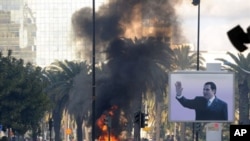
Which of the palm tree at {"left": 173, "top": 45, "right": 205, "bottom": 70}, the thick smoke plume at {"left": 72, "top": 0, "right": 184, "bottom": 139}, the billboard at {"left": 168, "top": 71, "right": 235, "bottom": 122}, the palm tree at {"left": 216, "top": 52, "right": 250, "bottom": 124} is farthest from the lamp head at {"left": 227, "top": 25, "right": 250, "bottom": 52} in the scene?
the palm tree at {"left": 173, "top": 45, "right": 205, "bottom": 70}

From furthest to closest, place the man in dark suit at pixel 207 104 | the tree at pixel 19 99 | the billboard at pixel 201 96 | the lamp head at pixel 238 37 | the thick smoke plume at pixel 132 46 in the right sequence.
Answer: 1. the thick smoke plume at pixel 132 46
2. the tree at pixel 19 99
3. the man in dark suit at pixel 207 104
4. the billboard at pixel 201 96
5. the lamp head at pixel 238 37

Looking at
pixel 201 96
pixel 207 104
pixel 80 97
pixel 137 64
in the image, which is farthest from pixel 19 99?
pixel 80 97

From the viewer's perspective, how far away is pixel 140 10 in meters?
93.9

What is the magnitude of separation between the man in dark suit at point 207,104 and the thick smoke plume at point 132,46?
14785mm

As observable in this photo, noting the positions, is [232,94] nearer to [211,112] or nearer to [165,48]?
[211,112]

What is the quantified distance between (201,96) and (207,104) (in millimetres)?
818

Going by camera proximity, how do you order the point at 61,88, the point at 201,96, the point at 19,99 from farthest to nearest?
the point at 61,88
the point at 19,99
the point at 201,96

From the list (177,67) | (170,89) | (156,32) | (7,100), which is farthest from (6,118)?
(177,67)

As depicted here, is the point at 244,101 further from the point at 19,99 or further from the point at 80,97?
the point at 19,99

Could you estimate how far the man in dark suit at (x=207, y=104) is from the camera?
249 feet

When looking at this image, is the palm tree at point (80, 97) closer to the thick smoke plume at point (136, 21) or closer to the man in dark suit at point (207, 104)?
the thick smoke plume at point (136, 21)

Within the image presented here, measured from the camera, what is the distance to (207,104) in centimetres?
7681

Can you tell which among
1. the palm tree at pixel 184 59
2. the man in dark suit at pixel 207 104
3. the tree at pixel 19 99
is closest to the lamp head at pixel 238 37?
the man in dark suit at pixel 207 104

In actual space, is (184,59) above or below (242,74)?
above
